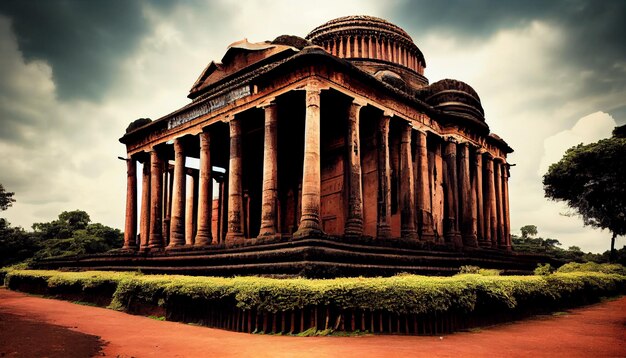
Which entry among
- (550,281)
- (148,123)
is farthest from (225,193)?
(550,281)

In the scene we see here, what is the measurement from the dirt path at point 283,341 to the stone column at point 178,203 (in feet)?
33.7

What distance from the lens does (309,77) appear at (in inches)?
592

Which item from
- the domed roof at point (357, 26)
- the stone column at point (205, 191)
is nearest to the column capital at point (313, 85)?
the stone column at point (205, 191)

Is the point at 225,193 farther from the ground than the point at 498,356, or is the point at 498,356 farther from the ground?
the point at 225,193

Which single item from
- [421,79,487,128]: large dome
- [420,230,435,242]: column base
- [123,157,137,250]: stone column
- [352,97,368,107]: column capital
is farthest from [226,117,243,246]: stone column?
[421,79,487,128]: large dome

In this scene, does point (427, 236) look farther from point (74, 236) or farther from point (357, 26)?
point (74, 236)

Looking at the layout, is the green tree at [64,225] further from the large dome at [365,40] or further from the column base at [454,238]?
the column base at [454,238]

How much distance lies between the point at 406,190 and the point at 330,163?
4656mm

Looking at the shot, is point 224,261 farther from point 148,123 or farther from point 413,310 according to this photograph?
point 148,123

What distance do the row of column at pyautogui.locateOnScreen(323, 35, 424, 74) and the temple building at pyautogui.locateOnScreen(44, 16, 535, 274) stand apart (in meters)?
0.08

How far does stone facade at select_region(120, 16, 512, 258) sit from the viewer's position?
1555 cm

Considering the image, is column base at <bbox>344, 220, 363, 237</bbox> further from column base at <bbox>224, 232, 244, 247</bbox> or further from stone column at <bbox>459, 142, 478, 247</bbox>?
stone column at <bbox>459, 142, 478, 247</bbox>

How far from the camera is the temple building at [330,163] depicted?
47.1ft

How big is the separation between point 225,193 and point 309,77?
1338 cm
